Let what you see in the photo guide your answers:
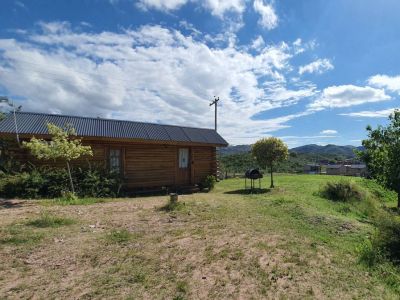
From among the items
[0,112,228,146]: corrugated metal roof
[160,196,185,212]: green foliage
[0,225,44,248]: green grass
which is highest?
[0,112,228,146]: corrugated metal roof

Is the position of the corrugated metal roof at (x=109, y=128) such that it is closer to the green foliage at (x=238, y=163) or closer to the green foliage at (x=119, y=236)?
the green foliage at (x=119, y=236)

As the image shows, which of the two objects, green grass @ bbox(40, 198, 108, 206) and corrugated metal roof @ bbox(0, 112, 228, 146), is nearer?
green grass @ bbox(40, 198, 108, 206)

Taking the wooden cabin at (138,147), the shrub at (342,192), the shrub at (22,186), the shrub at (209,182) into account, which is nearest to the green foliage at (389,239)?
the shrub at (342,192)

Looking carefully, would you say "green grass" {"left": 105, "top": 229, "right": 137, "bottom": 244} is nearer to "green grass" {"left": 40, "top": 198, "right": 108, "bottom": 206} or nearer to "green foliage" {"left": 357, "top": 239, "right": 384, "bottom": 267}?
"green grass" {"left": 40, "top": 198, "right": 108, "bottom": 206}

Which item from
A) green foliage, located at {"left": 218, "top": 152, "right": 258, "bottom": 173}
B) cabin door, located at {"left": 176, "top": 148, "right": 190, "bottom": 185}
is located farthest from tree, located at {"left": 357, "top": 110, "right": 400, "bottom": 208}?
green foliage, located at {"left": 218, "top": 152, "right": 258, "bottom": 173}

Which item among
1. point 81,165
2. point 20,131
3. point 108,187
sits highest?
point 20,131

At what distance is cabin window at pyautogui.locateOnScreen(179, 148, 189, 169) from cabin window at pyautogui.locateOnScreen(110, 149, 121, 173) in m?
3.54

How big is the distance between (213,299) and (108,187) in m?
9.60

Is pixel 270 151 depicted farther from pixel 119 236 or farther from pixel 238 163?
pixel 238 163

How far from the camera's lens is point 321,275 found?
4.79m

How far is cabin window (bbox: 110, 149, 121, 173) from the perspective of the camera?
14.2 metres

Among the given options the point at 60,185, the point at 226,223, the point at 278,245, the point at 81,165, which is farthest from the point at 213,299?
the point at 81,165

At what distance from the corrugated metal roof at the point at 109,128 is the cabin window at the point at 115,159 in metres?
0.93

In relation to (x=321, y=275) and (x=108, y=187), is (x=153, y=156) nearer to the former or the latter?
(x=108, y=187)
